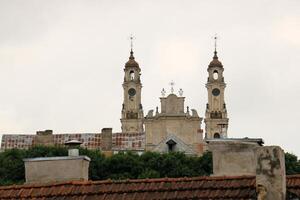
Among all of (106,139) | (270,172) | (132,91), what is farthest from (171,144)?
(270,172)

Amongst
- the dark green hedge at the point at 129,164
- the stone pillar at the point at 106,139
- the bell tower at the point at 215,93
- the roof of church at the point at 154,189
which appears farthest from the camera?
the bell tower at the point at 215,93

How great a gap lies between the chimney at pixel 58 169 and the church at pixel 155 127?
201ft

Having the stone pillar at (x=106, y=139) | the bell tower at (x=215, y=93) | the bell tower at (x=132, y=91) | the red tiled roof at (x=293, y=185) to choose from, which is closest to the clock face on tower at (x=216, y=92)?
the bell tower at (x=215, y=93)

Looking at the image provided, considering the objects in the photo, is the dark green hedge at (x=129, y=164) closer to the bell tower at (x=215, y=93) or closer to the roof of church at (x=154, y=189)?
the roof of church at (x=154, y=189)

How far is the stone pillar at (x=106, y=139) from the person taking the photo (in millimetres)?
122812

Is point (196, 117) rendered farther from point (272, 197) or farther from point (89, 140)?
point (272, 197)

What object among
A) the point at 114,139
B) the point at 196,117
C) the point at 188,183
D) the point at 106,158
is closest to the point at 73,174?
the point at 188,183

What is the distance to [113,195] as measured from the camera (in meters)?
19.0

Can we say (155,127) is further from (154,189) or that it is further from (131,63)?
(154,189)

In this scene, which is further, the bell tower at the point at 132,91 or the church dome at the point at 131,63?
the church dome at the point at 131,63

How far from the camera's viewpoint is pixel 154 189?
18828mm

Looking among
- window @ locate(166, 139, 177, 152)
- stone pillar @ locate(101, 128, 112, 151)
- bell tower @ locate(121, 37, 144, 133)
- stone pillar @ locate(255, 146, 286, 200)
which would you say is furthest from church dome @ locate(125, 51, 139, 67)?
stone pillar @ locate(255, 146, 286, 200)

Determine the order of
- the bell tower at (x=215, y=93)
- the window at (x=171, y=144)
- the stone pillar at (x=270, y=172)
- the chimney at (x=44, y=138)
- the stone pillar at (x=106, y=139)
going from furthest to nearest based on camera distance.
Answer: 1. the bell tower at (x=215, y=93)
2. the chimney at (x=44, y=138)
3. the stone pillar at (x=106, y=139)
4. the window at (x=171, y=144)
5. the stone pillar at (x=270, y=172)

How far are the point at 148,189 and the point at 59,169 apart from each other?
2.57m
